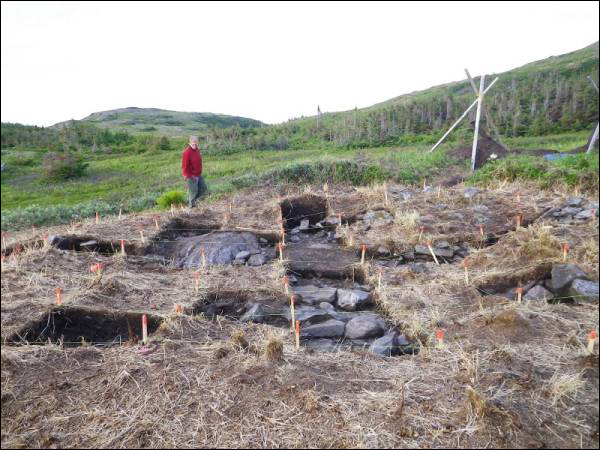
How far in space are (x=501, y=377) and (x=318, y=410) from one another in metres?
1.38

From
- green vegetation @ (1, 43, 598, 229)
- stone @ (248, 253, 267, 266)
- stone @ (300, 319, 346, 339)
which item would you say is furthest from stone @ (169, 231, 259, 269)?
stone @ (300, 319, 346, 339)

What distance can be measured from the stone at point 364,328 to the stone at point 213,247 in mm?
2832

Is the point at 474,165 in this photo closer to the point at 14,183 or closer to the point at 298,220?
the point at 298,220

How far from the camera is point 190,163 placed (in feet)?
30.9

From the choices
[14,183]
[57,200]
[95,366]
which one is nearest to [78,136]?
[57,200]

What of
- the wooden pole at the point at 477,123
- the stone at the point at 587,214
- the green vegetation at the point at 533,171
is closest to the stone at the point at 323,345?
the stone at the point at 587,214

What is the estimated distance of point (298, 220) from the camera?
1072 cm

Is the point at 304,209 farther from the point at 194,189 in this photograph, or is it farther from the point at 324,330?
the point at 324,330

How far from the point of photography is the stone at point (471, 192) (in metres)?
9.56

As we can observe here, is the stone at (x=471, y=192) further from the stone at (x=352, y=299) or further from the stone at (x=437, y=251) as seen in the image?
the stone at (x=352, y=299)

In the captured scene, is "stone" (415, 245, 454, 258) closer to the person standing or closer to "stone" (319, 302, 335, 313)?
"stone" (319, 302, 335, 313)

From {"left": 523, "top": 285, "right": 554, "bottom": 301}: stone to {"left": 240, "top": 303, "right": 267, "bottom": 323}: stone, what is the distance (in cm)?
294

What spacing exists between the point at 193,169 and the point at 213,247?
2.89 metres

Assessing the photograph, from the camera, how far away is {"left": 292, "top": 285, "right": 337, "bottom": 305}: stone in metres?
5.68
